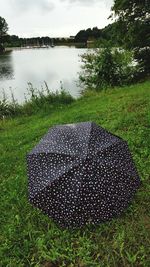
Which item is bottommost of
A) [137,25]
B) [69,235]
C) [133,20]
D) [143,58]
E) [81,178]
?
[69,235]

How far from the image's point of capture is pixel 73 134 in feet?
15.5

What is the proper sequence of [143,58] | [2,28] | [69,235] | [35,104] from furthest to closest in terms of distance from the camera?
[2,28]
[143,58]
[35,104]
[69,235]

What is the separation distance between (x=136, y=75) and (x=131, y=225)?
1537 centimetres

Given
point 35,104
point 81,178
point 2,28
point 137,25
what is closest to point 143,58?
point 137,25

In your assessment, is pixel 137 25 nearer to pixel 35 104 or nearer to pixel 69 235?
pixel 35 104

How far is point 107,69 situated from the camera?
55.6ft

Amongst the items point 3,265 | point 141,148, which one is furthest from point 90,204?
point 141,148

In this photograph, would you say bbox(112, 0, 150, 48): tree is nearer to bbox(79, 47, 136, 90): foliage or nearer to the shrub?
the shrub

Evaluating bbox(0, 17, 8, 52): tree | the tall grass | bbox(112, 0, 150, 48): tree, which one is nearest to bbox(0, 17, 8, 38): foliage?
bbox(0, 17, 8, 52): tree

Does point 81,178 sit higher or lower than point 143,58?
lower

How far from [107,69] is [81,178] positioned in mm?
13318

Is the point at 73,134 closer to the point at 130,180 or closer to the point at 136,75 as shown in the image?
the point at 130,180

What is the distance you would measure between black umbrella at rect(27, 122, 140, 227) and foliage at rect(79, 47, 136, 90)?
39.6 ft

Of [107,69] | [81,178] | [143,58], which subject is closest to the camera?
[81,178]
